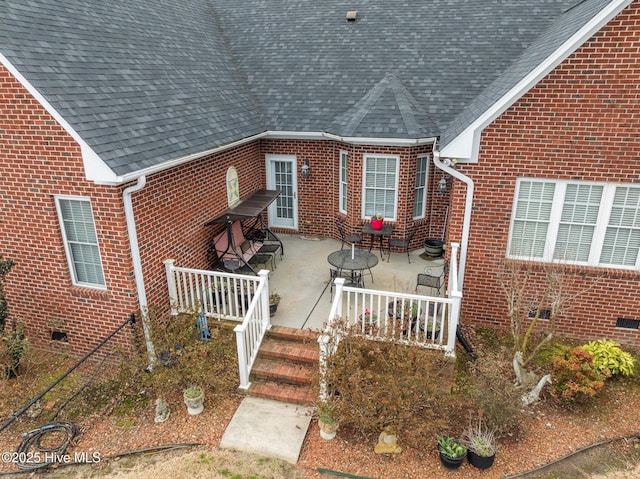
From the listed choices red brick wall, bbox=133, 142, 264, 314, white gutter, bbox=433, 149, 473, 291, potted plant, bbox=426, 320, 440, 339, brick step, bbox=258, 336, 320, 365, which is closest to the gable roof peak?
white gutter, bbox=433, 149, 473, 291

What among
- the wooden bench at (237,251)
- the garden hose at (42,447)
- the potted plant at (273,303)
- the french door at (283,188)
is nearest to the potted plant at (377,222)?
the french door at (283,188)

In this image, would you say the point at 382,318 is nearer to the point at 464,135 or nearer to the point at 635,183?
the point at 464,135

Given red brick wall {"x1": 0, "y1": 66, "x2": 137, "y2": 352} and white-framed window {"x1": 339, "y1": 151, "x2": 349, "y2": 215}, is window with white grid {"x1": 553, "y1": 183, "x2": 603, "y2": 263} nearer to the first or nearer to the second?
white-framed window {"x1": 339, "y1": 151, "x2": 349, "y2": 215}

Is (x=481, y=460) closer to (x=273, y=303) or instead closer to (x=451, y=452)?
(x=451, y=452)

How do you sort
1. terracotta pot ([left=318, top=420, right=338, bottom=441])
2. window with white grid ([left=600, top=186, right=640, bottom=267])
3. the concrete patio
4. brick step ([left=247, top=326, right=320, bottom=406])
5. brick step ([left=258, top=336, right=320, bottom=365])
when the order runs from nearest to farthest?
terracotta pot ([left=318, top=420, right=338, bottom=441])
brick step ([left=247, top=326, right=320, bottom=406])
brick step ([left=258, top=336, right=320, bottom=365])
window with white grid ([left=600, top=186, right=640, bottom=267])
the concrete patio

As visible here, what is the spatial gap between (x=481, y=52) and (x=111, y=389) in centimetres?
1327

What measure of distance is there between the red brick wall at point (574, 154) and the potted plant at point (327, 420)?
4177 millimetres

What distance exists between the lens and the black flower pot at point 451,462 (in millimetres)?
6109

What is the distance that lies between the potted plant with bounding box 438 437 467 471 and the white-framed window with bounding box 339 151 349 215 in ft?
25.4

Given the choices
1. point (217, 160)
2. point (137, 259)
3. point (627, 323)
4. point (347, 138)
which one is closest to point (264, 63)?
point (347, 138)

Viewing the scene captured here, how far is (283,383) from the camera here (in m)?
7.75

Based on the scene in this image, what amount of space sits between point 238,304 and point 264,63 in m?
9.26

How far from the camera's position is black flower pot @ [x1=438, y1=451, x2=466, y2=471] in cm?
611

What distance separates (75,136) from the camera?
22.2ft
